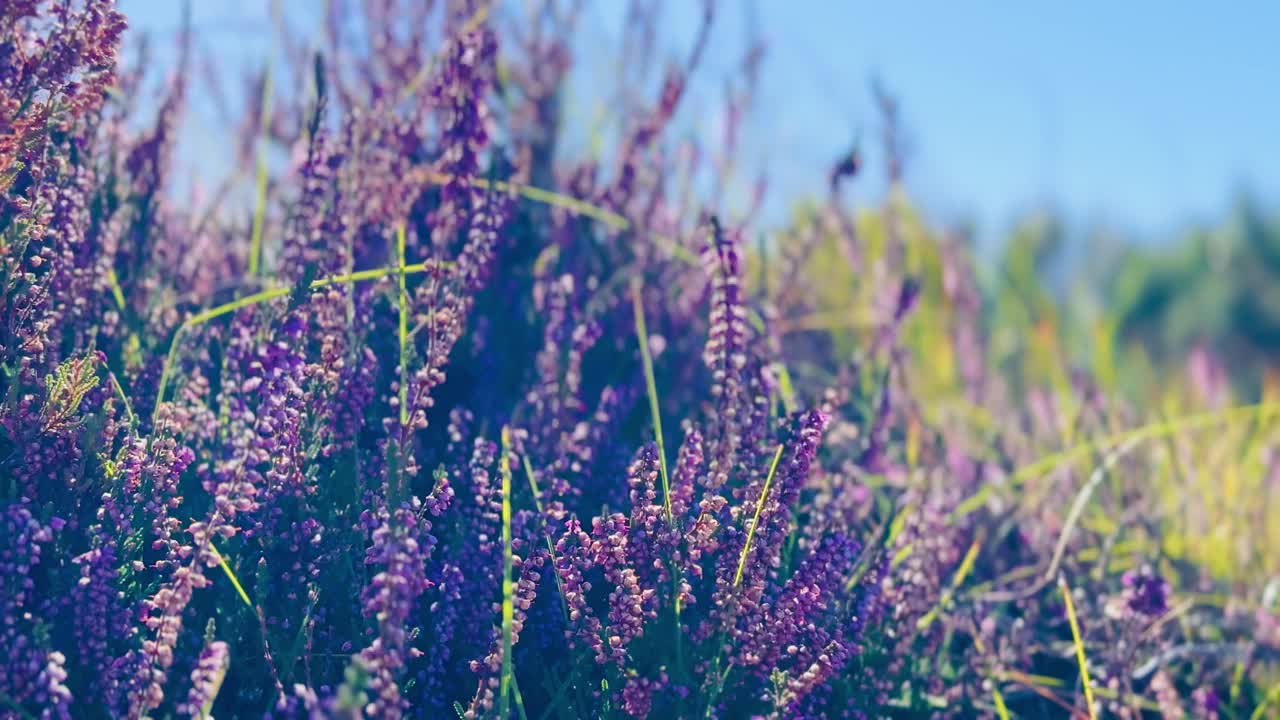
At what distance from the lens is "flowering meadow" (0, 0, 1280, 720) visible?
1.32 metres

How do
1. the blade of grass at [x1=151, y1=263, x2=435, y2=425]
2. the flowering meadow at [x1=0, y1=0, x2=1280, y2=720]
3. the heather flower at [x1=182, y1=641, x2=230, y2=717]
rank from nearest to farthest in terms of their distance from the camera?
1. the heather flower at [x1=182, y1=641, x2=230, y2=717]
2. the flowering meadow at [x1=0, y1=0, x2=1280, y2=720]
3. the blade of grass at [x1=151, y1=263, x2=435, y2=425]

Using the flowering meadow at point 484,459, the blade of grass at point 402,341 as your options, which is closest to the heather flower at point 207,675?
the flowering meadow at point 484,459

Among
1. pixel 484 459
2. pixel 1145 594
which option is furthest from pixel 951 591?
pixel 484 459

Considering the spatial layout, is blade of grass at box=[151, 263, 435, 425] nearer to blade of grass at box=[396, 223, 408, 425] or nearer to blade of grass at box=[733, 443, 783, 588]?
blade of grass at box=[396, 223, 408, 425]

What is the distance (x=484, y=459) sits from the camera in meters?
1.48

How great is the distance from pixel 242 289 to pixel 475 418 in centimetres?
55

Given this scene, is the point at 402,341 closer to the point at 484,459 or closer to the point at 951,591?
the point at 484,459

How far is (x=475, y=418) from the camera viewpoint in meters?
1.81

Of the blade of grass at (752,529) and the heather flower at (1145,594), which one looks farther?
the heather flower at (1145,594)

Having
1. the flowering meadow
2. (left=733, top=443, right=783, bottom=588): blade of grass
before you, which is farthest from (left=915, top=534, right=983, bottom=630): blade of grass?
(left=733, top=443, right=783, bottom=588): blade of grass

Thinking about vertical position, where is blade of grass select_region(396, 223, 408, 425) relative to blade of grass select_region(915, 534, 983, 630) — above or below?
above

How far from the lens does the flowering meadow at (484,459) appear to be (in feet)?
4.33

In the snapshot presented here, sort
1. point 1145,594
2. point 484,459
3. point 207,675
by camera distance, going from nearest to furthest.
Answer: point 207,675 → point 484,459 → point 1145,594

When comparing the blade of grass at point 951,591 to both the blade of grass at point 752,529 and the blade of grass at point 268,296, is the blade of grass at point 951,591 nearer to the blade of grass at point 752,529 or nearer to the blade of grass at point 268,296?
the blade of grass at point 752,529
